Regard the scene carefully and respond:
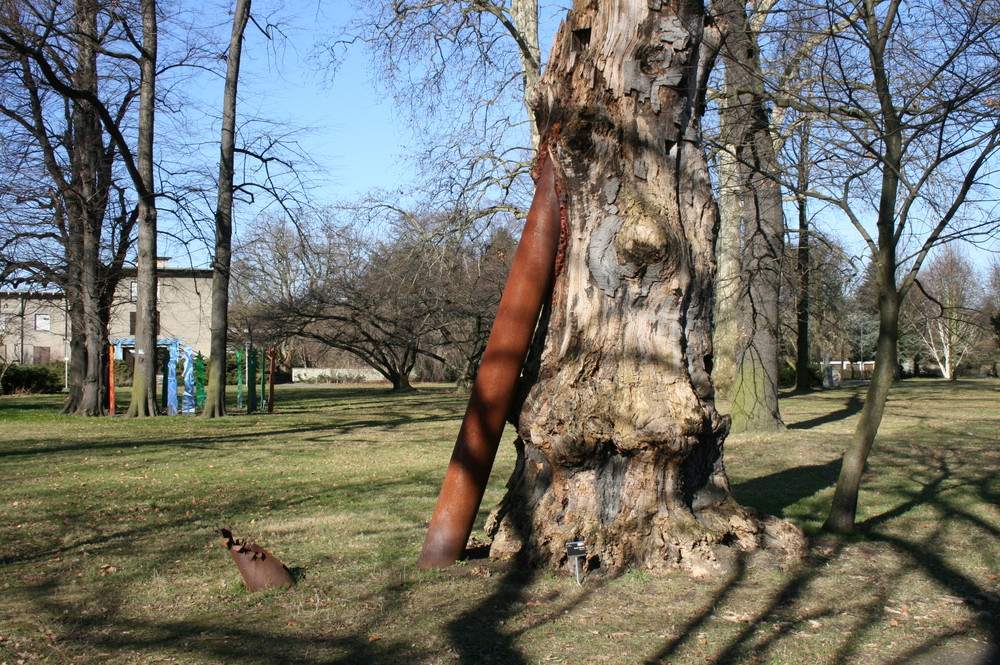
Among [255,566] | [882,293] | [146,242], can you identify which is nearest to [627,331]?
[882,293]

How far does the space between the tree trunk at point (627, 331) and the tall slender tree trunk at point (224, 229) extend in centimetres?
1603

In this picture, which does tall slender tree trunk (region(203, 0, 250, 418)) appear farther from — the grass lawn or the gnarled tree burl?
the gnarled tree burl

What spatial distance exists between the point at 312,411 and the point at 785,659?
20880mm

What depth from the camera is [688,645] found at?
4.31m

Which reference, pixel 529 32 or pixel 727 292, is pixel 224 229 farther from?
pixel 727 292

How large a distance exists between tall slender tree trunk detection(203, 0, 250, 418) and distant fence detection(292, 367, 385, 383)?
29685 millimetres

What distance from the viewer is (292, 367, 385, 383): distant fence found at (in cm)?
5178

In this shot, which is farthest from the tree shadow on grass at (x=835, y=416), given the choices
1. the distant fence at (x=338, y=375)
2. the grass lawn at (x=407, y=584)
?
the distant fence at (x=338, y=375)

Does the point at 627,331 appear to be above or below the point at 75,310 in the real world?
below

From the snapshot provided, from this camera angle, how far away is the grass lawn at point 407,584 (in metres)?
4.31

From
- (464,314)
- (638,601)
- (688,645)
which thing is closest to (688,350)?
(638,601)

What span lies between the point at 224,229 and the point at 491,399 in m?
16.7

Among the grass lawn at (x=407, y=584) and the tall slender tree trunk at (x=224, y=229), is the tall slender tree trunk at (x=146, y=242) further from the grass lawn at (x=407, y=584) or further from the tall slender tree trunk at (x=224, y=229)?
the grass lawn at (x=407, y=584)

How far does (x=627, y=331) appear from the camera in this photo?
18.7 ft
